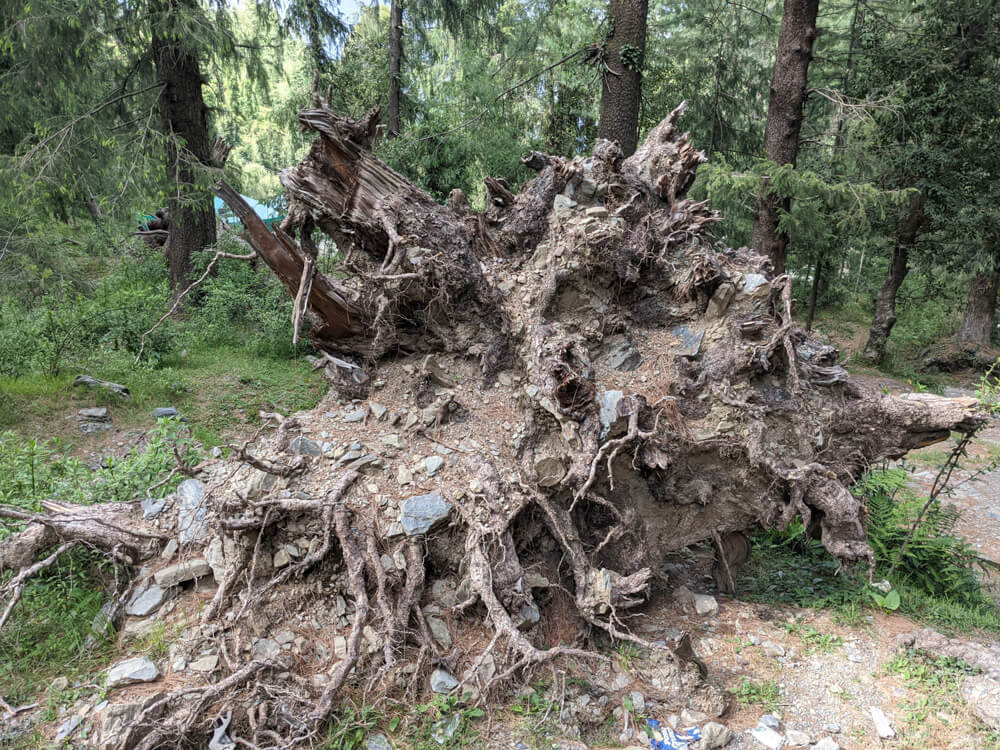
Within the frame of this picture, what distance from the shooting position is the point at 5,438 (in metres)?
5.72

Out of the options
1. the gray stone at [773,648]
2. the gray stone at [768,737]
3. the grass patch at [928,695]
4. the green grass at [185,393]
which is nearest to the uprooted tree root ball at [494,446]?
the gray stone at [768,737]

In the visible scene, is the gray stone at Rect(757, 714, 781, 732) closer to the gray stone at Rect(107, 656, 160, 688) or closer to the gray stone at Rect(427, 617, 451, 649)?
the gray stone at Rect(427, 617, 451, 649)

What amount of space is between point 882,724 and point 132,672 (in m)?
4.84

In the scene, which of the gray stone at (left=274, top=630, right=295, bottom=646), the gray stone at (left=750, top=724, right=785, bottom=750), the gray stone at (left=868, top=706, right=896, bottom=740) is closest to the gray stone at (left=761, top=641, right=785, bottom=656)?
the gray stone at (left=868, top=706, right=896, bottom=740)

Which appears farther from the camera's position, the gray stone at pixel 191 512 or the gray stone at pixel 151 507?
the gray stone at pixel 151 507

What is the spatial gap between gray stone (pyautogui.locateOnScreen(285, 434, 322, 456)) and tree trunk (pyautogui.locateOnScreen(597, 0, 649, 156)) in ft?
21.6

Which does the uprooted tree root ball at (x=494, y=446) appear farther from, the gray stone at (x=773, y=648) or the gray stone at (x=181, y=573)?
the gray stone at (x=773, y=648)

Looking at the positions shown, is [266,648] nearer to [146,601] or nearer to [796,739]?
[146,601]

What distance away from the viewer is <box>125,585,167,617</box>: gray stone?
13.2ft

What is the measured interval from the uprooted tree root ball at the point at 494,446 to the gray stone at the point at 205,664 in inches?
1.4

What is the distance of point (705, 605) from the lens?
→ 4.99 m

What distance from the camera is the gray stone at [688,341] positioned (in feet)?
17.1

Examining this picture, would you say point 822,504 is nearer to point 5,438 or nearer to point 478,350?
point 478,350

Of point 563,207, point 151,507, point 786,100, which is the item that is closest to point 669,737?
point 151,507
